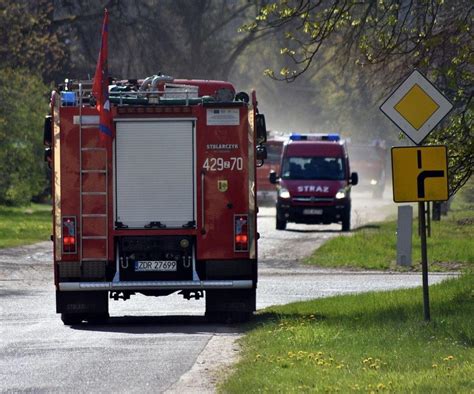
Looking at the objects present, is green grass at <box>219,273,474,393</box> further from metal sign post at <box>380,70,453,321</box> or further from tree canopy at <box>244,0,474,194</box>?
tree canopy at <box>244,0,474,194</box>

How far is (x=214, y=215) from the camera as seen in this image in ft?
63.5

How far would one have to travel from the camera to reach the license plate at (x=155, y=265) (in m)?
19.3

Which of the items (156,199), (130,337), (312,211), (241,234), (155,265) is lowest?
(130,337)

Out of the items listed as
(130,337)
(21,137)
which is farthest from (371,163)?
(130,337)

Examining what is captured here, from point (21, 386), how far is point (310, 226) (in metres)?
34.1

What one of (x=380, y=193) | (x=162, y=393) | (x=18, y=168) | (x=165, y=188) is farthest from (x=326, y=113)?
(x=162, y=393)

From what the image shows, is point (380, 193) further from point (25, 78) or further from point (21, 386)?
point (21, 386)

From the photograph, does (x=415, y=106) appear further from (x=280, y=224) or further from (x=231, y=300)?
(x=280, y=224)

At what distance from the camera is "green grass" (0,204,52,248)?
3792 cm

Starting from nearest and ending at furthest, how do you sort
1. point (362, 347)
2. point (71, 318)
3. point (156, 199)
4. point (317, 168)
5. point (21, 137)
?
1. point (362, 347)
2. point (156, 199)
3. point (71, 318)
4. point (317, 168)
5. point (21, 137)

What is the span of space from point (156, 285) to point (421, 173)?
13.1ft

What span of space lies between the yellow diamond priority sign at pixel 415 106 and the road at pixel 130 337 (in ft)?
9.64

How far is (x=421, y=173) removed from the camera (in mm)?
16688

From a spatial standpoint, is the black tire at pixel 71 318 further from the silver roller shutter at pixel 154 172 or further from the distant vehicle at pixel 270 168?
the distant vehicle at pixel 270 168
